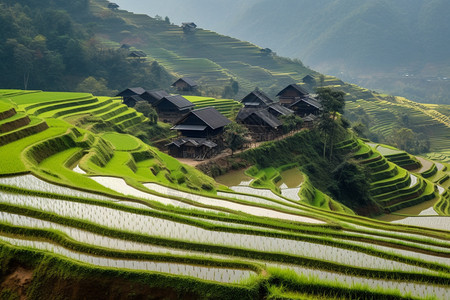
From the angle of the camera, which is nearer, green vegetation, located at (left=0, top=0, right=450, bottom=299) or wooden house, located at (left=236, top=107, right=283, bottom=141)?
green vegetation, located at (left=0, top=0, right=450, bottom=299)

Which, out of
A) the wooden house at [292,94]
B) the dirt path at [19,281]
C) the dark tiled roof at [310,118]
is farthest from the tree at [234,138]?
the dirt path at [19,281]

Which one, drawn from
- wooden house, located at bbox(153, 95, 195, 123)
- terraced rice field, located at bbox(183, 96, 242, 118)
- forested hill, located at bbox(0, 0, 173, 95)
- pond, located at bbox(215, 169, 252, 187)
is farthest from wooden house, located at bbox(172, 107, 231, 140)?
forested hill, located at bbox(0, 0, 173, 95)

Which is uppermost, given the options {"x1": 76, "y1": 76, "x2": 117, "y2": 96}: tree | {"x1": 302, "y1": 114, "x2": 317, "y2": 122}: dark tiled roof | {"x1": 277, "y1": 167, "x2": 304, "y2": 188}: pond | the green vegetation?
{"x1": 302, "y1": 114, "x2": 317, "y2": 122}: dark tiled roof

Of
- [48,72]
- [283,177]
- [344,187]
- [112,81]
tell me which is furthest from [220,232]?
[112,81]

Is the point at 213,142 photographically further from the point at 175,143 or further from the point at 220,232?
the point at 220,232

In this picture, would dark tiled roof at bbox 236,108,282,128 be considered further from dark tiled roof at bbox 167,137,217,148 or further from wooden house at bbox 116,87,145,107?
wooden house at bbox 116,87,145,107

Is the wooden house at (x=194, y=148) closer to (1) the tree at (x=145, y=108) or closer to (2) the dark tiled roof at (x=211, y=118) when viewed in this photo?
(2) the dark tiled roof at (x=211, y=118)

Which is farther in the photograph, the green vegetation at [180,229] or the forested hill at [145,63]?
the forested hill at [145,63]
